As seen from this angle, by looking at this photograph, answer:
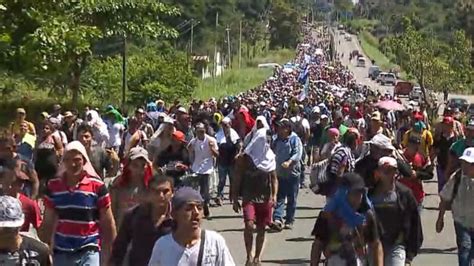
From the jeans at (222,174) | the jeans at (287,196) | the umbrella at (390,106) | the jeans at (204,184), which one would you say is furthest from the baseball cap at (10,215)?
the umbrella at (390,106)

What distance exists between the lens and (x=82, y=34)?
17.4m

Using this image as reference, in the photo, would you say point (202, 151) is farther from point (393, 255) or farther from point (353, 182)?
point (353, 182)

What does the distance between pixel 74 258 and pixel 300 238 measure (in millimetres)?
6827

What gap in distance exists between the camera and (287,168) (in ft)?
49.0

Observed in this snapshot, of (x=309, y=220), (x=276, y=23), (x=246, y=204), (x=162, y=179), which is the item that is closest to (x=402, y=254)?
(x=162, y=179)

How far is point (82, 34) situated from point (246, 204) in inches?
255

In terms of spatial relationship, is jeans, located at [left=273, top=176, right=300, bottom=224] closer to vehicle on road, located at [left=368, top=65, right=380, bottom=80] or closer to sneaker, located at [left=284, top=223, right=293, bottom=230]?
sneaker, located at [left=284, top=223, right=293, bottom=230]

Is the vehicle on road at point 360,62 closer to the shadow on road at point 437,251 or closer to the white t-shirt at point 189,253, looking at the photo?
the shadow on road at point 437,251

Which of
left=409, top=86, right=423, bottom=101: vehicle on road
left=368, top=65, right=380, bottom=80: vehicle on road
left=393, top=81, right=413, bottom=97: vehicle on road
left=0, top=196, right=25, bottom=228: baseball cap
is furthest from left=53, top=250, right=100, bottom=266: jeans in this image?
left=368, top=65, right=380, bottom=80: vehicle on road

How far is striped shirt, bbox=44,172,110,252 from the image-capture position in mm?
7750

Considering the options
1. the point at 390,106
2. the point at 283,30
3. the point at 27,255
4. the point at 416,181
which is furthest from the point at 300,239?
the point at 283,30

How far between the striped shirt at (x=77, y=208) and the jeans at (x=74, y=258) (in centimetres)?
4

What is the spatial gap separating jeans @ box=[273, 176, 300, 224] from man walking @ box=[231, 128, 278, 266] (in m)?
2.86

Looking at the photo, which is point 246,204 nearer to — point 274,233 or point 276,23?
point 274,233
